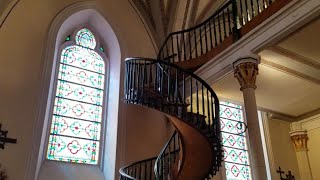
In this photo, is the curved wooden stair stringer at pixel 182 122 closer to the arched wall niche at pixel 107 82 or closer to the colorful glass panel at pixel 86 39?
the arched wall niche at pixel 107 82

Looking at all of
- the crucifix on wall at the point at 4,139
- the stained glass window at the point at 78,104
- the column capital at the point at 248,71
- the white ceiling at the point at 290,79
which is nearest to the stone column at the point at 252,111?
the column capital at the point at 248,71

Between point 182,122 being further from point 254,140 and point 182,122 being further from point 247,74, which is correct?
point 247,74

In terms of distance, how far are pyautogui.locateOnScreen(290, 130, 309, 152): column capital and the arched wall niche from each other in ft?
14.4

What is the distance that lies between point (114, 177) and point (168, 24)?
428 cm

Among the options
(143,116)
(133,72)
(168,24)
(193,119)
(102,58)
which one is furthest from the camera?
(168,24)

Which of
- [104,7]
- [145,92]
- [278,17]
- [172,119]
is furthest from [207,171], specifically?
[104,7]

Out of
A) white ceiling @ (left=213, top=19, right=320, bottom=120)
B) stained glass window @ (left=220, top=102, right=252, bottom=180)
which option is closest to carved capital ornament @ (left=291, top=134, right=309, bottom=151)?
white ceiling @ (left=213, top=19, right=320, bottom=120)

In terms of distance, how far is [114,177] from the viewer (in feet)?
22.5

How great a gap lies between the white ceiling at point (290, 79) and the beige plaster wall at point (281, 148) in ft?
1.16

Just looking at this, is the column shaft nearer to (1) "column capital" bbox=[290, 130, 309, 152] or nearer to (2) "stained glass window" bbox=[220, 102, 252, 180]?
(2) "stained glass window" bbox=[220, 102, 252, 180]

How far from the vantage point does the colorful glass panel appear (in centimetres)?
836

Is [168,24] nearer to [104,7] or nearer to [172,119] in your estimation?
[104,7]

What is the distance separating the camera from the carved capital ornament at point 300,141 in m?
8.34

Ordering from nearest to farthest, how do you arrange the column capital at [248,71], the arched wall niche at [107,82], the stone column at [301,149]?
1. the column capital at [248,71]
2. the arched wall niche at [107,82]
3. the stone column at [301,149]
